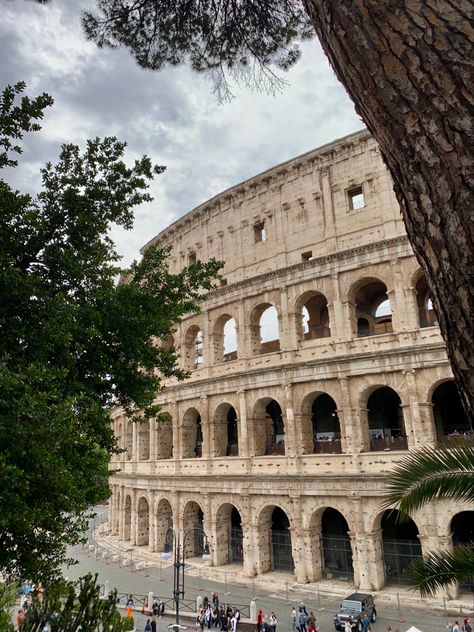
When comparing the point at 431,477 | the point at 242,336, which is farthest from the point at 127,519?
the point at 431,477

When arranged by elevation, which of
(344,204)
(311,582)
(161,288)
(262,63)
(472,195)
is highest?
(344,204)

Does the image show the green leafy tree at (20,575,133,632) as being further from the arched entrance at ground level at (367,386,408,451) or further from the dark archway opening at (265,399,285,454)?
the dark archway opening at (265,399,285,454)

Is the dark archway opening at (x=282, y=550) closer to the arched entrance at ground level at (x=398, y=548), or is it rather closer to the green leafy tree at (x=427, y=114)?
the arched entrance at ground level at (x=398, y=548)

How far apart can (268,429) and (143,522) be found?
10.9m

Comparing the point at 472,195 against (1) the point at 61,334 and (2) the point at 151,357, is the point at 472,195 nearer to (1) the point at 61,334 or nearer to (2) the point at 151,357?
(1) the point at 61,334

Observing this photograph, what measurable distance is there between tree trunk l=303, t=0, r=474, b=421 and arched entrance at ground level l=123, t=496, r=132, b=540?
35.2 m

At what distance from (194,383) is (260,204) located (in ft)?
34.6

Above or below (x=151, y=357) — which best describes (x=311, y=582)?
below

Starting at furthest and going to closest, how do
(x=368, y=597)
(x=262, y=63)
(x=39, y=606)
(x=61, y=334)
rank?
(x=368, y=597) → (x=61, y=334) → (x=262, y=63) → (x=39, y=606)

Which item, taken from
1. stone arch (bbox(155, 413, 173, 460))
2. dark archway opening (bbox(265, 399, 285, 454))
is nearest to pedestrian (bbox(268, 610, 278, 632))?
dark archway opening (bbox(265, 399, 285, 454))

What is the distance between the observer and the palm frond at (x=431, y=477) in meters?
5.36

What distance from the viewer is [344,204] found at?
24.2m

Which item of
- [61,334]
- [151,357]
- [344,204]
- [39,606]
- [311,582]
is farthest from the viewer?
[344,204]

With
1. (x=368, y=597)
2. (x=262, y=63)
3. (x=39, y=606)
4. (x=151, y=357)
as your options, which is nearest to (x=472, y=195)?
(x=262, y=63)
